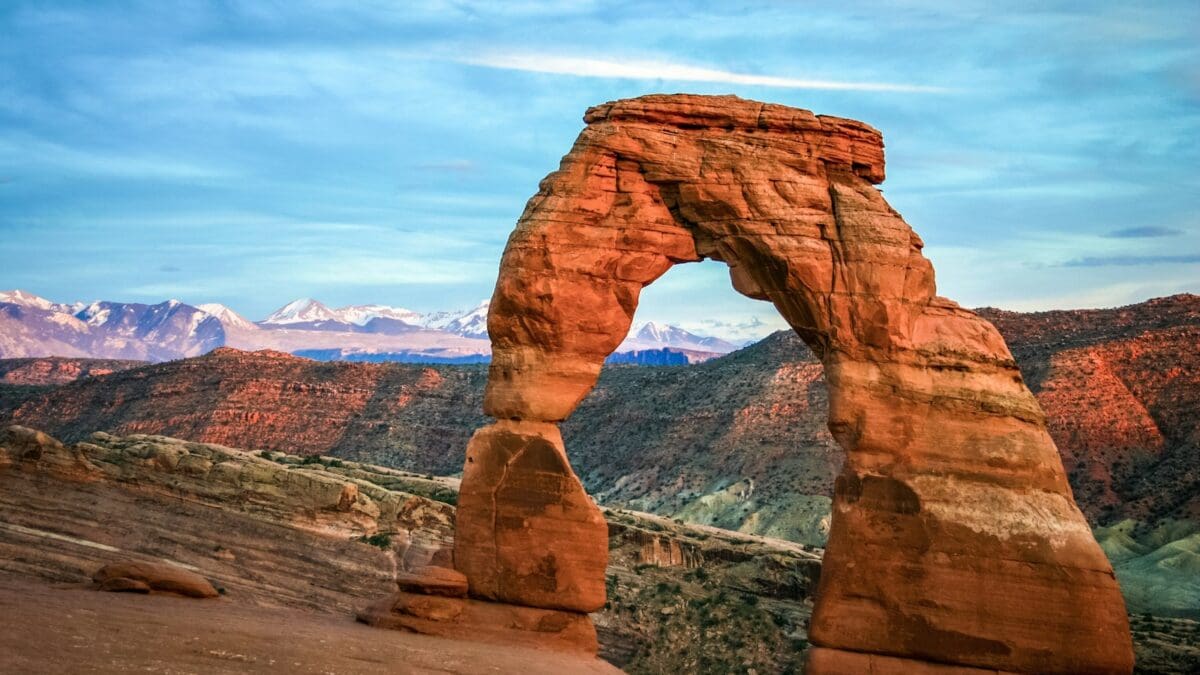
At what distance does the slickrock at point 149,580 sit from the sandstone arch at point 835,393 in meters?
4.56

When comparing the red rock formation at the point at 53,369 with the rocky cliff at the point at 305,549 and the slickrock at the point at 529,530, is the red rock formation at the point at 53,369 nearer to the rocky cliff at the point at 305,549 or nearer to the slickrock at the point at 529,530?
the rocky cliff at the point at 305,549

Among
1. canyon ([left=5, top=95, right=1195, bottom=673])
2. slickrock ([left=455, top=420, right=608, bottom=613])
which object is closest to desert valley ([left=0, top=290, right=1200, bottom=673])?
slickrock ([left=455, top=420, right=608, bottom=613])

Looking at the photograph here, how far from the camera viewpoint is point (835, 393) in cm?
2448

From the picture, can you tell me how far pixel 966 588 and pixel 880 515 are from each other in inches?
69.4

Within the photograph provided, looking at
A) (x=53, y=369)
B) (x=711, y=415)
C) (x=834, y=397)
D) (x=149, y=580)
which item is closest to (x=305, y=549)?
(x=149, y=580)

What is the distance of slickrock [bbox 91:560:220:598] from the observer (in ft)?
79.0

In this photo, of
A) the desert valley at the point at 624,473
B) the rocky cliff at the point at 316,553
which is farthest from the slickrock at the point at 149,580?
the desert valley at the point at 624,473

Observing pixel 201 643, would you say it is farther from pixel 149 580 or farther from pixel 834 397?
pixel 834 397

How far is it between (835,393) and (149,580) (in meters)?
12.0

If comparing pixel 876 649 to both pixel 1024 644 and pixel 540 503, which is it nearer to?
pixel 1024 644

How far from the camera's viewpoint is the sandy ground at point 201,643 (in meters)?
17.2

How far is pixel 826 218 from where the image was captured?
2478cm

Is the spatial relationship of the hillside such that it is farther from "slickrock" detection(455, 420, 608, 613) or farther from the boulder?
the boulder

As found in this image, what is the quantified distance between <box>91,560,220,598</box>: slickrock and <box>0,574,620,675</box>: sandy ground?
43cm
